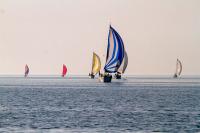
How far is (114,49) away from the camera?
159 meters

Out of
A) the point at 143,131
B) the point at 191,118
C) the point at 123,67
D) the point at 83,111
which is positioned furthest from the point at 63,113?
the point at 123,67

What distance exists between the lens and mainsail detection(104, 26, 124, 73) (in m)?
159

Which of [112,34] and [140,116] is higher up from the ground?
[112,34]

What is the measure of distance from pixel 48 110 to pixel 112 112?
28.0 ft

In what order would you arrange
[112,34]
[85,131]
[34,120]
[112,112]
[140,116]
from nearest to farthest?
[85,131] < [34,120] < [140,116] < [112,112] < [112,34]

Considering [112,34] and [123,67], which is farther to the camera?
[123,67]

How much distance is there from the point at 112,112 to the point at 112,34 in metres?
86.4

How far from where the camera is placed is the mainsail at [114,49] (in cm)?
15880

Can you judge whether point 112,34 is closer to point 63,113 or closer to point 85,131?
point 63,113

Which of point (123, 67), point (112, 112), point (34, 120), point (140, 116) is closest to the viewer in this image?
point (34, 120)

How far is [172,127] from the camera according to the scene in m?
58.1

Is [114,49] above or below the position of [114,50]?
above

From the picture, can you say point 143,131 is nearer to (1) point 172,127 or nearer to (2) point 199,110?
(1) point 172,127

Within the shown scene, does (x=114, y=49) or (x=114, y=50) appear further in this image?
(x=114, y=50)
